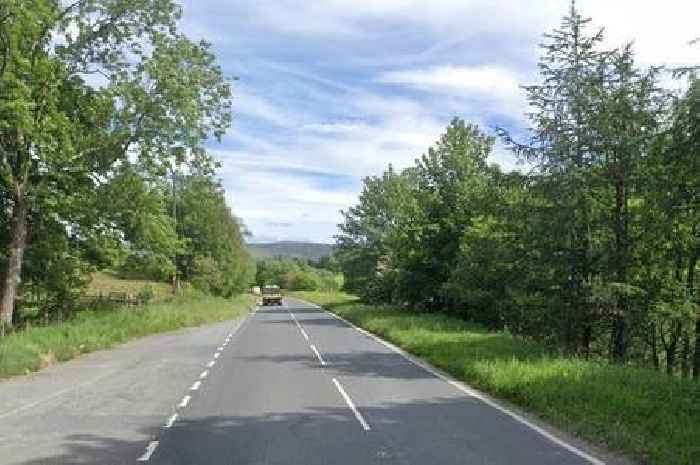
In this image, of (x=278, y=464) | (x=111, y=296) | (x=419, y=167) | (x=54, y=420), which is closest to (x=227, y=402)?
(x=54, y=420)

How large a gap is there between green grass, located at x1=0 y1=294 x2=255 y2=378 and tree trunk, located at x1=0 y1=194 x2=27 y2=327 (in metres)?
2.49

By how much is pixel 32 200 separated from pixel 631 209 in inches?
929

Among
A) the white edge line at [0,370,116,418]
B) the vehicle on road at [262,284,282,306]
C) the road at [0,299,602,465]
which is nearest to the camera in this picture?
the road at [0,299,602,465]

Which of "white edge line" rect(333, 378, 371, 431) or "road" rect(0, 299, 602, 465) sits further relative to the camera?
"white edge line" rect(333, 378, 371, 431)

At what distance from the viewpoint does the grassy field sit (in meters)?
9.98

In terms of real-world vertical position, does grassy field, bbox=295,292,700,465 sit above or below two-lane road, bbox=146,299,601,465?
above

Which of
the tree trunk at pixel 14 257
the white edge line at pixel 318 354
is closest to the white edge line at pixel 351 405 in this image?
the white edge line at pixel 318 354

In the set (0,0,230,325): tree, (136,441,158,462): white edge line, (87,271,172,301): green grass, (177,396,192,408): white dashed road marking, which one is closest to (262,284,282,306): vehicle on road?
(87,271,172,301): green grass

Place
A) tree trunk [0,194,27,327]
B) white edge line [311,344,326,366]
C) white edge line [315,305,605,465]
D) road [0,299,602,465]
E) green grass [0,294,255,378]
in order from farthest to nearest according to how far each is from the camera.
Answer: tree trunk [0,194,27,327] < white edge line [311,344,326,366] < green grass [0,294,255,378] < white edge line [315,305,605,465] < road [0,299,602,465]

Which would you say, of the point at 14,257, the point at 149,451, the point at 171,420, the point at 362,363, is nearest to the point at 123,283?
the point at 14,257

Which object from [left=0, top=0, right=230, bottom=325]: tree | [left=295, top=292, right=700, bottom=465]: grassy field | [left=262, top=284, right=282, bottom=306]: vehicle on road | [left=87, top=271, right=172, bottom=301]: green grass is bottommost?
[left=262, top=284, right=282, bottom=306]: vehicle on road

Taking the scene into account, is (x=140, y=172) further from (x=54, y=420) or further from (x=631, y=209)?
(x=54, y=420)

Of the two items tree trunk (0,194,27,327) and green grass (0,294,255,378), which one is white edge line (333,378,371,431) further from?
tree trunk (0,194,27,327)

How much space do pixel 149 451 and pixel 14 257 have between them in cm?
2492
